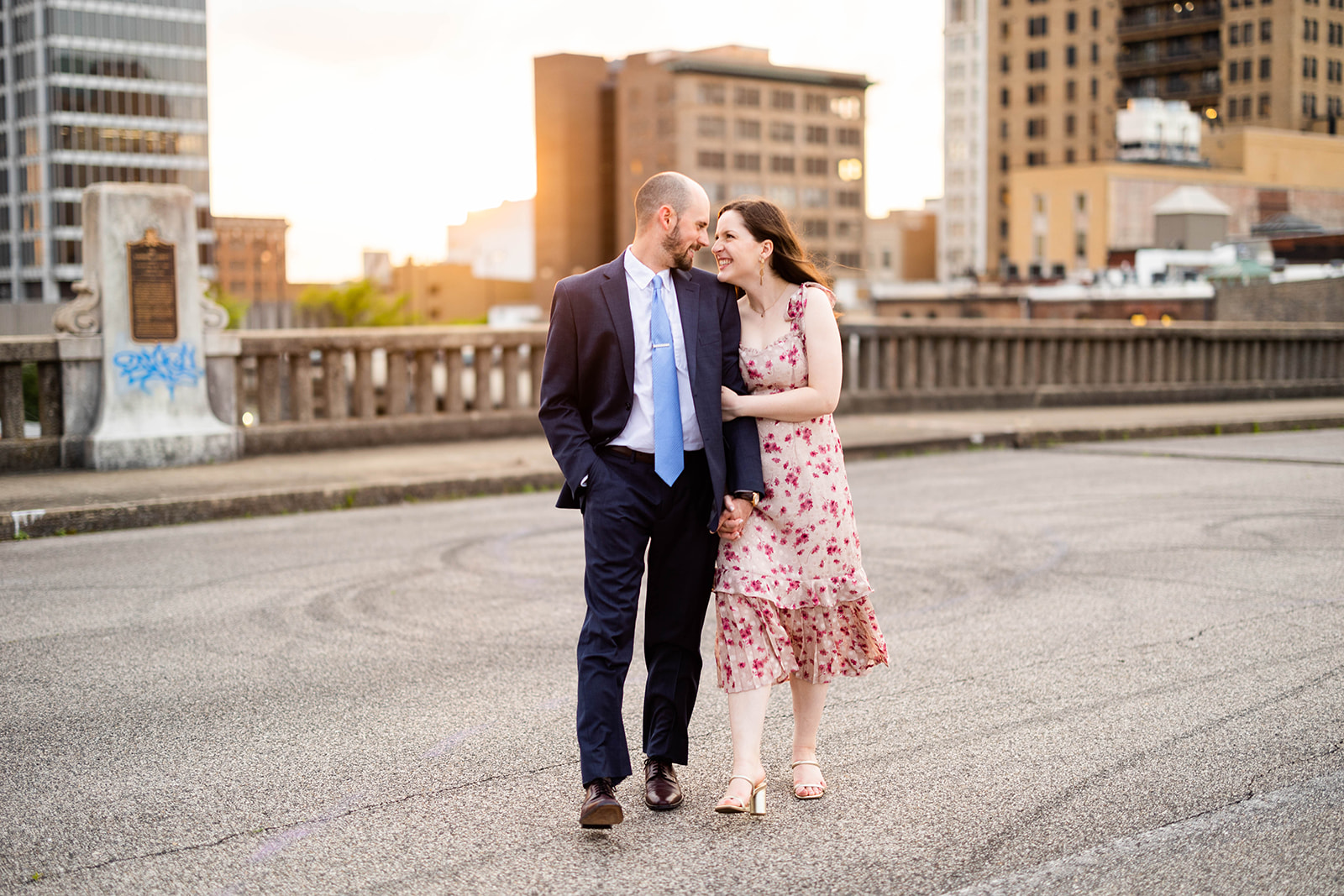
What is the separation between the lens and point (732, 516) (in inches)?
160

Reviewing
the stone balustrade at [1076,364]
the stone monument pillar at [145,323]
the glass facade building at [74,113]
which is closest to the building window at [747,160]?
the glass facade building at [74,113]

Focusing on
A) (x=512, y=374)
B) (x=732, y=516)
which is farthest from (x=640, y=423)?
(x=512, y=374)

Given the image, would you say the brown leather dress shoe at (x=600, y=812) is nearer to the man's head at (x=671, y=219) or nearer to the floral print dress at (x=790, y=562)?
the floral print dress at (x=790, y=562)

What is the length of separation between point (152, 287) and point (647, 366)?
9.29 meters

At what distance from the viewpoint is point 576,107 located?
14238 centimetres

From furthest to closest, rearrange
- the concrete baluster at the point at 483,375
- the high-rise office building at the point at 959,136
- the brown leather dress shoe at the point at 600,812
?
the high-rise office building at the point at 959,136 → the concrete baluster at the point at 483,375 → the brown leather dress shoe at the point at 600,812

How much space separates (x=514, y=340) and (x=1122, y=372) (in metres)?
11.0

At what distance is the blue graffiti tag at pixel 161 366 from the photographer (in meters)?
11.9

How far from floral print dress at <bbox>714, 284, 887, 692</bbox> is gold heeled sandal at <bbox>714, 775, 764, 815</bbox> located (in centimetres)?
30

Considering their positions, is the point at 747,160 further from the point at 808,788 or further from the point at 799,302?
the point at 808,788

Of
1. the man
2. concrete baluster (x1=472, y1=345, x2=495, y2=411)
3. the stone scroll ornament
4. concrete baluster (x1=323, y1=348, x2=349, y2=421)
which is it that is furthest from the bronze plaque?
the man

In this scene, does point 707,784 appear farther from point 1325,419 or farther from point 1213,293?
point 1213,293

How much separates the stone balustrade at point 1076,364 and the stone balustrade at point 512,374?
0.08ft

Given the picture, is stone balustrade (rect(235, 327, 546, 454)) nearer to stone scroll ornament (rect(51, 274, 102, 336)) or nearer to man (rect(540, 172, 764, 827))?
stone scroll ornament (rect(51, 274, 102, 336))
